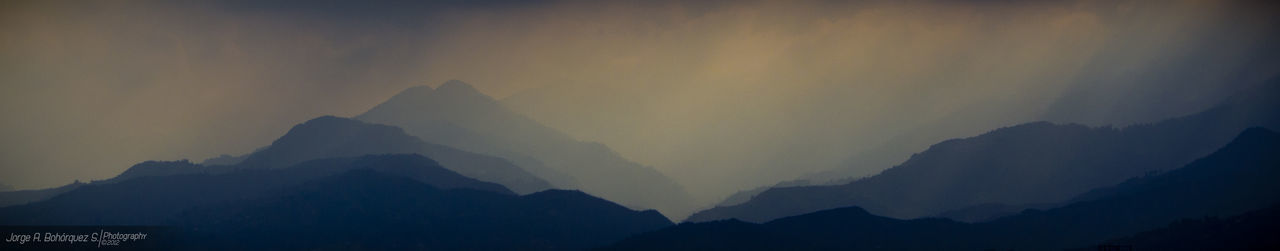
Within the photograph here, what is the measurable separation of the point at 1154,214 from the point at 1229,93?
43521mm

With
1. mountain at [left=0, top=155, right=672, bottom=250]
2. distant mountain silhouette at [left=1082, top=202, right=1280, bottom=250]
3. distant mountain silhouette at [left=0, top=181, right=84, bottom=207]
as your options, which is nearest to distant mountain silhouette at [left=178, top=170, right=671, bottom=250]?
mountain at [left=0, top=155, right=672, bottom=250]

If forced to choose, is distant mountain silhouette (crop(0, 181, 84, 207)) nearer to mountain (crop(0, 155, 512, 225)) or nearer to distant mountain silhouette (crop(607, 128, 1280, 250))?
mountain (crop(0, 155, 512, 225))

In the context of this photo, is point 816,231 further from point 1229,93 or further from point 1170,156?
point 1229,93

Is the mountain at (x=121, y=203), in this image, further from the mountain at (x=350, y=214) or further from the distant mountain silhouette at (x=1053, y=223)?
the distant mountain silhouette at (x=1053, y=223)

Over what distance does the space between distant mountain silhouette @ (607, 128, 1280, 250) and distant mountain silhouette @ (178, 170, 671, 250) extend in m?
18.7

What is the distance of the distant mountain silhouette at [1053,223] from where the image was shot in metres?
153

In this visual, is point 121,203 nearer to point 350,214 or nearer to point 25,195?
point 25,195

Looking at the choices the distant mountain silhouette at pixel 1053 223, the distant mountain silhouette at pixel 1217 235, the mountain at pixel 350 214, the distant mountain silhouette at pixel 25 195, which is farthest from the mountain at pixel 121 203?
the distant mountain silhouette at pixel 1217 235

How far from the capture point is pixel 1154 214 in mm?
156875

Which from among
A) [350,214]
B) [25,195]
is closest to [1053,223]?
[350,214]

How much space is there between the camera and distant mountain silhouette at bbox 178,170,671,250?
576ft

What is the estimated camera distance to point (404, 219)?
185 metres

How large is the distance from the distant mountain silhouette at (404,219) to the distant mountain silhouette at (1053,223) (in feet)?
61.2

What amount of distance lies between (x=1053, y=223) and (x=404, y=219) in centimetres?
10543
